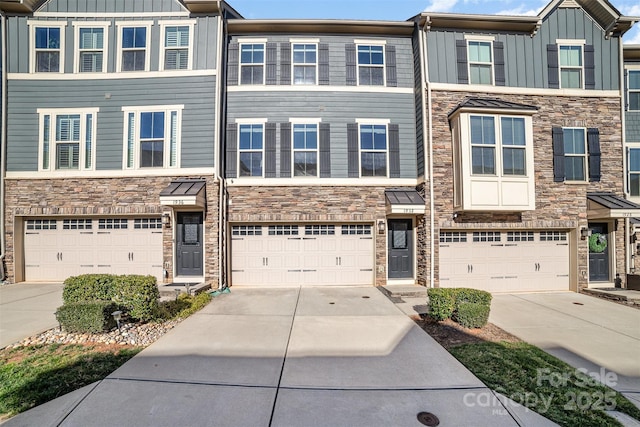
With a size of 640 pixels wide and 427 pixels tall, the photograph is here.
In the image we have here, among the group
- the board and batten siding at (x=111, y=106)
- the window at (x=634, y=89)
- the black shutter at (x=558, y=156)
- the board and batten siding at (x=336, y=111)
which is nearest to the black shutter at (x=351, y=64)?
the board and batten siding at (x=336, y=111)

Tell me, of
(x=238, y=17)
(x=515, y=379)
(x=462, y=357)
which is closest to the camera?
(x=515, y=379)

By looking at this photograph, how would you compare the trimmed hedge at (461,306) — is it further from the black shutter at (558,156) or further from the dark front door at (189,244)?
the dark front door at (189,244)

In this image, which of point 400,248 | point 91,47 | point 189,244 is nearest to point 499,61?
point 400,248

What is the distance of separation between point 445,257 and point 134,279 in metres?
8.32

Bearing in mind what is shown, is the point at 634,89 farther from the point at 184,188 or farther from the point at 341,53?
the point at 184,188

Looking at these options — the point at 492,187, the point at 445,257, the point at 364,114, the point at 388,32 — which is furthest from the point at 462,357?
the point at 388,32

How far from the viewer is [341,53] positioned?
9.02m

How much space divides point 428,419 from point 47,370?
483 cm

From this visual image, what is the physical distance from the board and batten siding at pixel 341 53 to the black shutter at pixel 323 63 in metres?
0.10

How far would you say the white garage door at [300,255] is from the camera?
877cm

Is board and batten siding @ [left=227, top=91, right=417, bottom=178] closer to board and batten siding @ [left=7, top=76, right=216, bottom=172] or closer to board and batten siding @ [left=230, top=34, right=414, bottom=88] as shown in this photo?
board and batten siding @ [left=230, top=34, right=414, bottom=88]

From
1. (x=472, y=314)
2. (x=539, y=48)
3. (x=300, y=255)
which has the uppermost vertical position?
(x=539, y=48)

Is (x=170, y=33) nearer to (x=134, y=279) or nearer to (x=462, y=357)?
(x=134, y=279)

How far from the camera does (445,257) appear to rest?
8.59 metres
